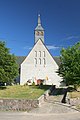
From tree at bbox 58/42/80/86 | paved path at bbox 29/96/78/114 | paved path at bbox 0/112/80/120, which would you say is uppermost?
tree at bbox 58/42/80/86

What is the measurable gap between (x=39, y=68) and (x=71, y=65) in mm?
22688

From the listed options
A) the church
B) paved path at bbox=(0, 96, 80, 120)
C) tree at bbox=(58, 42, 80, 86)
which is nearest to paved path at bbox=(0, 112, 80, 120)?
paved path at bbox=(0, 96, 80, 120)

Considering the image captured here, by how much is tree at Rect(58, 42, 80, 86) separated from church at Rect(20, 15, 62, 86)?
19748 mm

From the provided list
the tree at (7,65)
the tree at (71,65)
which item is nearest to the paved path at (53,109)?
the tree at (71,65)

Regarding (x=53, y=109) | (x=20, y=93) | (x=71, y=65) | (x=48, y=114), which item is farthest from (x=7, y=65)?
(x=48, y=114)

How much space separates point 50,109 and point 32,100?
2.76 m

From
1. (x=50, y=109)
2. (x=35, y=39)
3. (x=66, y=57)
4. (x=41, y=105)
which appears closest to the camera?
(x=50, y=109)

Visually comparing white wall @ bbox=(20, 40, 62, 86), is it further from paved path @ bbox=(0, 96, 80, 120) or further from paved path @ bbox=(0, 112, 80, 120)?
paved path @ bbox=(0, 112, 80, 120)

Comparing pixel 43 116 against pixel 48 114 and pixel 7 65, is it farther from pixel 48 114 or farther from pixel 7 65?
pixel 7 65

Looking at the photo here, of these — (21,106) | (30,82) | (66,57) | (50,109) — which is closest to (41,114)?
(50,109)

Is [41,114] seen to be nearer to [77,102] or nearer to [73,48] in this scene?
[77,102]

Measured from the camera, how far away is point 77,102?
101 feet

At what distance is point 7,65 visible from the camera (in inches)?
1596

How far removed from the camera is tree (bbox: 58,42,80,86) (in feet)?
121
